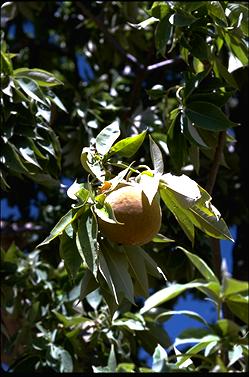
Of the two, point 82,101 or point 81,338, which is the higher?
point 82,101

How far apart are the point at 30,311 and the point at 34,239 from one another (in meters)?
0.76

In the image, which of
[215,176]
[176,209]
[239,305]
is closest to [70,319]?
[215,176]

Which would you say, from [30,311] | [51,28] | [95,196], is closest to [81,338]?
[30,311]

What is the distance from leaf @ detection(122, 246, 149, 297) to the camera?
1.56 m

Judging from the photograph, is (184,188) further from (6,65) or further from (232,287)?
(6,65)

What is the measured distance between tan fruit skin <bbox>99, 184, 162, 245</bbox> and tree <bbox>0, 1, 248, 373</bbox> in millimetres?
25

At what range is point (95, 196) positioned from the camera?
1.50 m

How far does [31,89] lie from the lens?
2.16 meters

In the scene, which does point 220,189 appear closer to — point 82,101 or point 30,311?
point 82,101

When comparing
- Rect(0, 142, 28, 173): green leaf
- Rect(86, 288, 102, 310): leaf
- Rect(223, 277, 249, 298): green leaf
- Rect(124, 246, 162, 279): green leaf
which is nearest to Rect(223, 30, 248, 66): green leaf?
Rect(0, 142, 28, 173): green leaf

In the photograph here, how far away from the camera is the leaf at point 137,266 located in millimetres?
1564

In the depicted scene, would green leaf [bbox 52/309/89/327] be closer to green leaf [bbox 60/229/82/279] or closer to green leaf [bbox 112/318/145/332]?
green leaf [bbox 112/318/145/332]

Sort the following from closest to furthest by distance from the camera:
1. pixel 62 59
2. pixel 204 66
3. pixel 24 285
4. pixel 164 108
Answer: pixel 204 66 < pixel 164 108 < pixel 24 285 < pixel 62 59

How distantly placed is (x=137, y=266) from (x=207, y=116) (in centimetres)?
52
